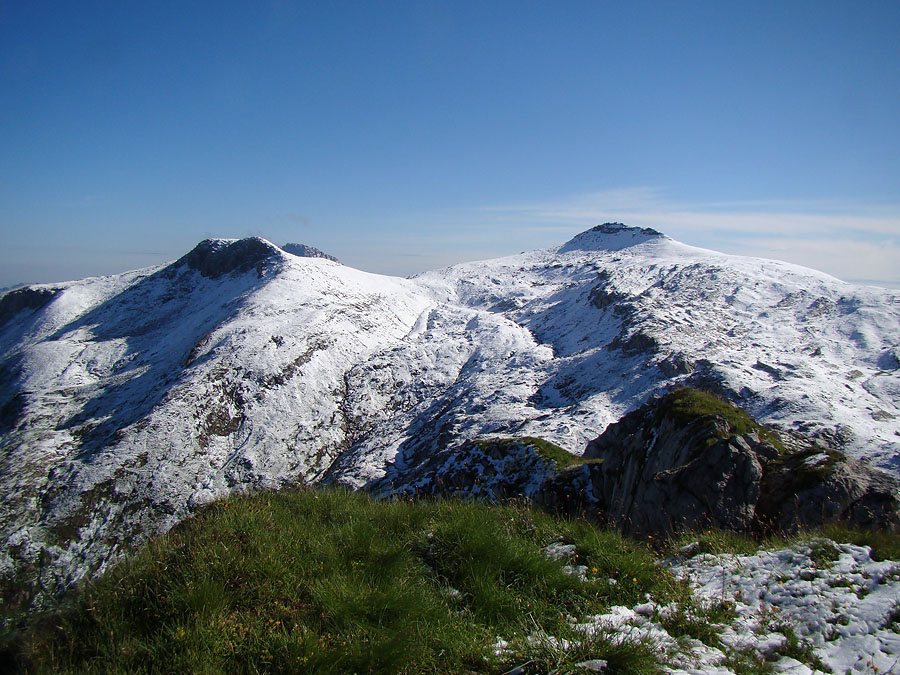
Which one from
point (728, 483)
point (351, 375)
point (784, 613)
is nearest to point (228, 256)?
point (351, 375)

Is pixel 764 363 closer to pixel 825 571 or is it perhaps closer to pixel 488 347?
pixel 488 347

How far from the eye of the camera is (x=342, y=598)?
4.71m

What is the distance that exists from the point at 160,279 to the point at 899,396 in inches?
5685

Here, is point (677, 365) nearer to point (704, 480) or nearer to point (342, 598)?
point (704, 480)

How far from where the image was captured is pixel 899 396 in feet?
147

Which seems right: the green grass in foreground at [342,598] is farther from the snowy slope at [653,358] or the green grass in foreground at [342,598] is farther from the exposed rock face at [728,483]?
the snowy slope at [653,358]

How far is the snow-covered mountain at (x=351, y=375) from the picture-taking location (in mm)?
46562

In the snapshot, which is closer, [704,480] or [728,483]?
[728,483]

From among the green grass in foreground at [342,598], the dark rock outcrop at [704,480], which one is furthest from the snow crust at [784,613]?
the dark rock outcrop at [704,480]

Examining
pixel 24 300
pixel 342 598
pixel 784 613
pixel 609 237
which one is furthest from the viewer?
pixel 609 237

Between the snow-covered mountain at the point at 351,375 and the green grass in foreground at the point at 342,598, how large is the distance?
36.8m

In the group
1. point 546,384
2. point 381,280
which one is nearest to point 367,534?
point 546,384

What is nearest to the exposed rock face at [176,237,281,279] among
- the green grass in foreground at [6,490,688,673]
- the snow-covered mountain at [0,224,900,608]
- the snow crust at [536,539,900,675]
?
the snow-covered mountain at [0,224,900,608]

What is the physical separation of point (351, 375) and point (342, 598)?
69.2 metres
